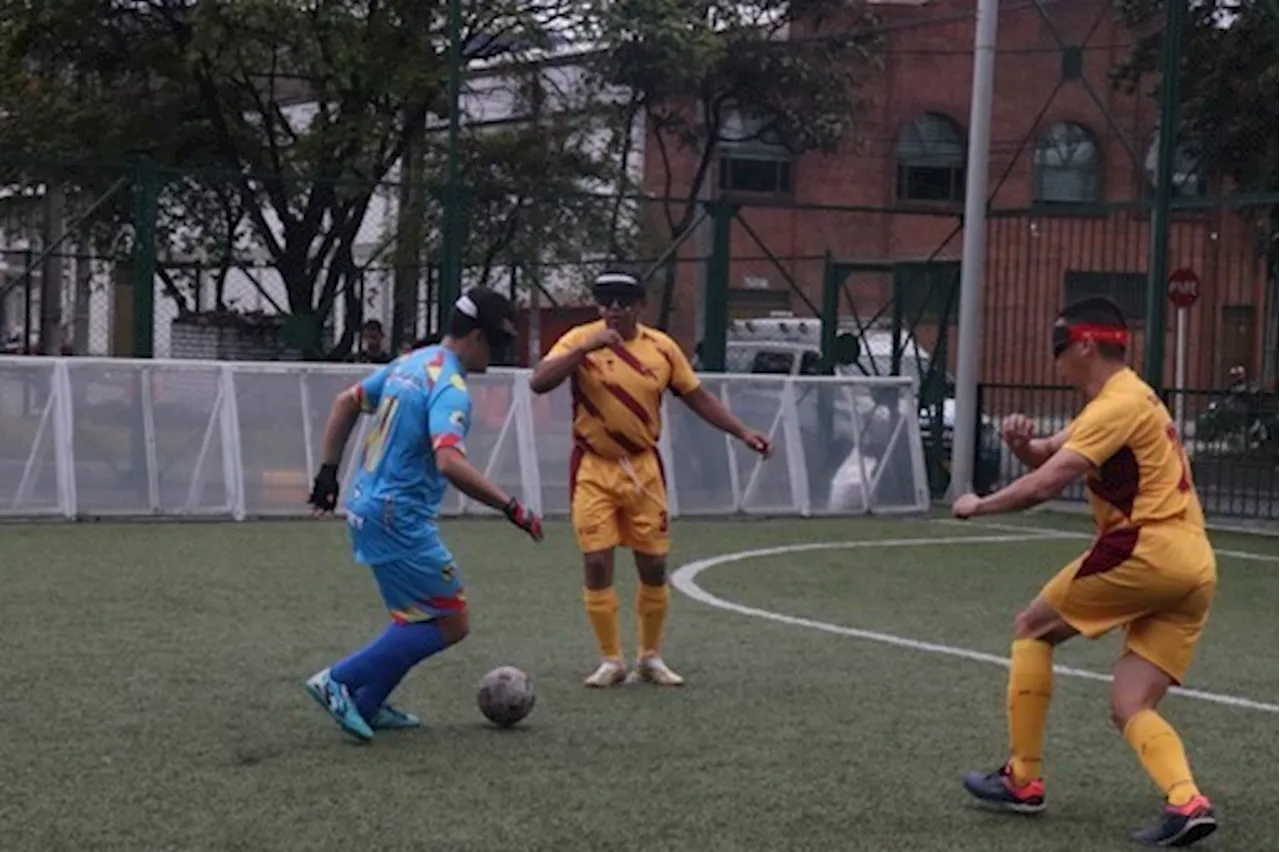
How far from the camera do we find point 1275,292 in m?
21.7

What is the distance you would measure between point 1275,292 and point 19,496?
11811mm

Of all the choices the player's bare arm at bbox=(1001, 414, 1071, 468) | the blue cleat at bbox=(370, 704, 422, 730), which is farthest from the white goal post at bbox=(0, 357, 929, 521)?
the player's bare arm at bbox=(1001, 414, 1071, 468)

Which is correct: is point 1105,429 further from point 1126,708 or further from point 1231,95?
point 1231,95

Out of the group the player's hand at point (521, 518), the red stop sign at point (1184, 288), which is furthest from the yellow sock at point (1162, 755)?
the red stop sign at point (1184, 288)

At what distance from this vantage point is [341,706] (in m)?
8.48

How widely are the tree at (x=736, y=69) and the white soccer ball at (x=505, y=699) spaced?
19.8 metres

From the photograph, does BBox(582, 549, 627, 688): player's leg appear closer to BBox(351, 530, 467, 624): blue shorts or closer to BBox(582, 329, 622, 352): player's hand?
BBox(582, 329, 622, 352): player's hand

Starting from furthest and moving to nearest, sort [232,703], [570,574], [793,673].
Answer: [570,574]
[793,673]
[232,703]

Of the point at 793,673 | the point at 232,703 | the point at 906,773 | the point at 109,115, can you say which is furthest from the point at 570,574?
the point at 109,115

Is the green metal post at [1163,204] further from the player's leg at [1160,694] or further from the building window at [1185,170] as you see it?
the player's leg at [1160,694]

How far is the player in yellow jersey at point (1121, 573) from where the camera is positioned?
7.06 metres

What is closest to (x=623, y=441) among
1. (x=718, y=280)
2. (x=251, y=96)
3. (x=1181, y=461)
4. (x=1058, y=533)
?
(x=1181, y=461)

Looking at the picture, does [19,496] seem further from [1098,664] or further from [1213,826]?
[1213,826]

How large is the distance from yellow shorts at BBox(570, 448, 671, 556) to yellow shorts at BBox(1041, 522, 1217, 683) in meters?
3.34
